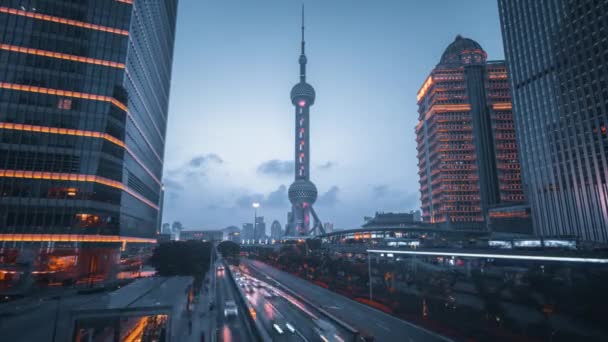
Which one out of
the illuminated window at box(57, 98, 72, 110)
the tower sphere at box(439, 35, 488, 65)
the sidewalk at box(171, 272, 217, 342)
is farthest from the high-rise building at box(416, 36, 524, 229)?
the illuminated window at box(57, 98, 72, 110)

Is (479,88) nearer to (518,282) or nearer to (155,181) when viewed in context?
(518,282)

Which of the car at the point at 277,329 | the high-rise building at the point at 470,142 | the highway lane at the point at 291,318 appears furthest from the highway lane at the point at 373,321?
the high-rise building at the point at 470,142

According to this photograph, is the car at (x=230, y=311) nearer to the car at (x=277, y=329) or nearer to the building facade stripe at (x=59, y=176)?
the car at (x=277, y=329)

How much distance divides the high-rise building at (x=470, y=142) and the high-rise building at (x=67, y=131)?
12677 cm

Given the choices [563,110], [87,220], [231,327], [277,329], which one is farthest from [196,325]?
[563,110]

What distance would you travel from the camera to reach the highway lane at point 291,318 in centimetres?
3322


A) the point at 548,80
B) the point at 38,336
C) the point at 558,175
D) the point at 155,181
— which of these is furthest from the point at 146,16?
the point at 558,175

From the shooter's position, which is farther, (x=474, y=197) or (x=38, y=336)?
(x=474, y=197)

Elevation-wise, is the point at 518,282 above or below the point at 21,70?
below

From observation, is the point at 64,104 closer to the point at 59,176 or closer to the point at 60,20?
the point at 59,176

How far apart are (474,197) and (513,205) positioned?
19153 millimetres

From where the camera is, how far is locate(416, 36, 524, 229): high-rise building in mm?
140000

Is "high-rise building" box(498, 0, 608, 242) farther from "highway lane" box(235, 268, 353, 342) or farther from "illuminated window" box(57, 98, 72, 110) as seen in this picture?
"illuminated window" box(57, 98, 72, 110)

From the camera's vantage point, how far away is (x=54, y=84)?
69.8 meters
